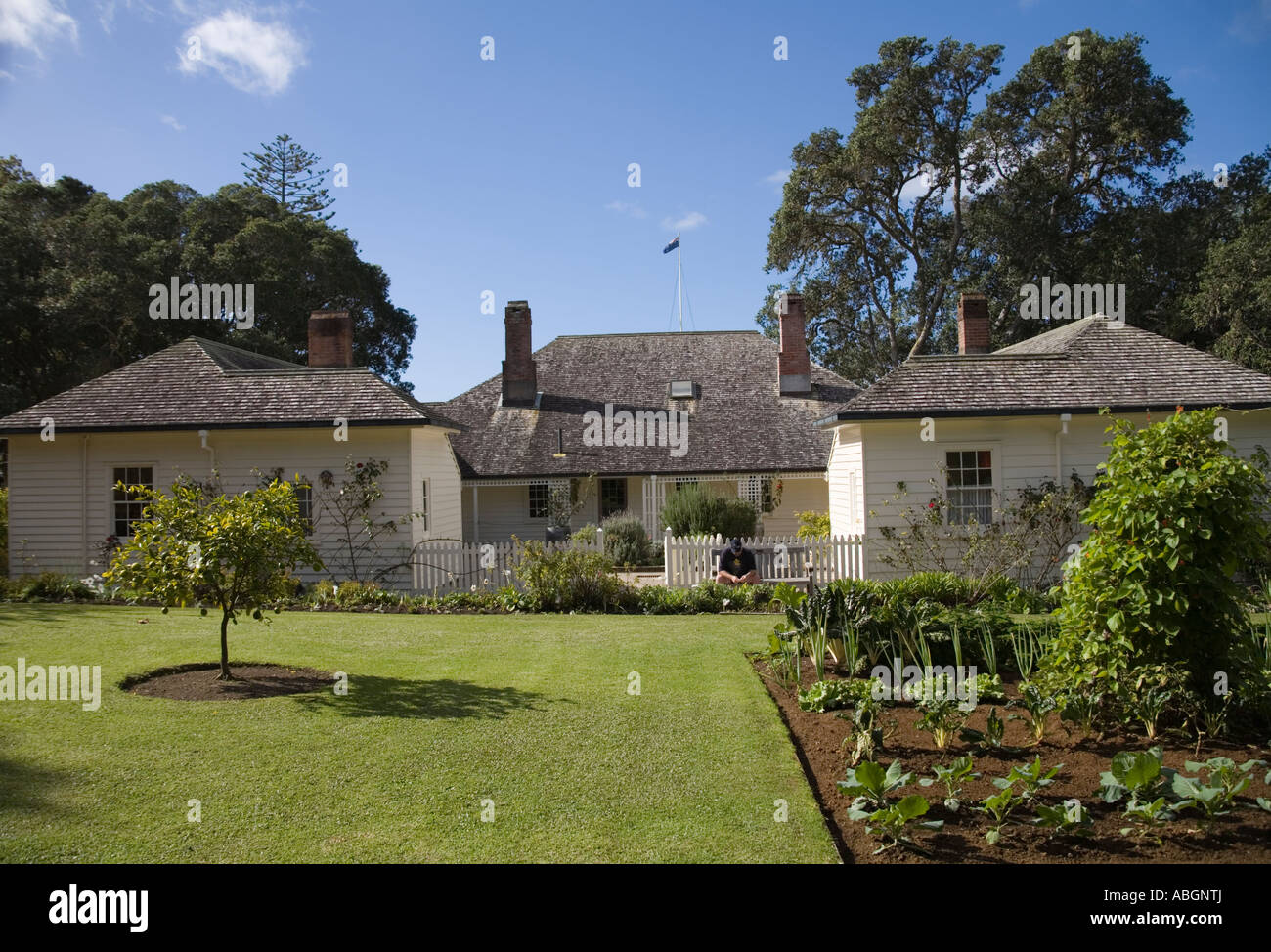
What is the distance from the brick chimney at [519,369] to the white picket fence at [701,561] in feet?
44.0

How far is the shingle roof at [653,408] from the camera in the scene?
2569 cm

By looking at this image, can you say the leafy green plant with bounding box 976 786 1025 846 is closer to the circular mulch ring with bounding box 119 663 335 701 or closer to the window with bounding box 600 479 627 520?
the circular mulch ring with bounding box 119 663 335 701

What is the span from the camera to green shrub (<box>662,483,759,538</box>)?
2092cm

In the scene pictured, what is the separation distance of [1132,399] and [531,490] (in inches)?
651

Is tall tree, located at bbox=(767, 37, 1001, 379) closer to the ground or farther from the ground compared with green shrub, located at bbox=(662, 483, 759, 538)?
farther from the ground

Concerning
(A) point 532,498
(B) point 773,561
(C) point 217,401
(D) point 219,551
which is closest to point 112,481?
(C) point 217,401

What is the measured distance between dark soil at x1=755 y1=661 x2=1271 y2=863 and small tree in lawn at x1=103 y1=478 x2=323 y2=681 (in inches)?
202

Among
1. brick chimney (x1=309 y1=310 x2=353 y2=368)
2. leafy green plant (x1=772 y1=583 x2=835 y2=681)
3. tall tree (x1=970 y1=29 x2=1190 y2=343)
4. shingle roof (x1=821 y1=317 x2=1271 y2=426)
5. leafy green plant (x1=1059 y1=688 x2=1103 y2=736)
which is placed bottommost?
leafy green plant (x1=1059 y1=688 x2=1103 y2=736)

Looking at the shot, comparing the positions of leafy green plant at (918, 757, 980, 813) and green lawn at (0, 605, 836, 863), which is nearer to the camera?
green lawn at (0, 605, 836, 863)

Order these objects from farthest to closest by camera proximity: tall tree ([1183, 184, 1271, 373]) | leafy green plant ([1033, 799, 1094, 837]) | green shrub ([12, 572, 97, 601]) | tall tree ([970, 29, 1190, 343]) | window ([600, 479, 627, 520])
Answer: tall tree ([970, 29, 1190, 343]) → tall tree ([1183, 184, 1271, 373]) → window ([600, 479, 627, 520]) → green shrub ([12, 572, 97, 601]) → leafy green plant ([1033, 799, 1094, 837])

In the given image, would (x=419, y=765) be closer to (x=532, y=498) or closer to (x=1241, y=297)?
(x=532, y=498)

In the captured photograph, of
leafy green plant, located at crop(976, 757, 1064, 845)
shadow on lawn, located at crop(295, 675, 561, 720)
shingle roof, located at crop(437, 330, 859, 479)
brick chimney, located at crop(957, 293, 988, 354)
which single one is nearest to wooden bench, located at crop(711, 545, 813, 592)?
shadow on lawn, located at crop(295, 675, 561, 720)

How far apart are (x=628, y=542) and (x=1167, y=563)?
1614 centimetres
